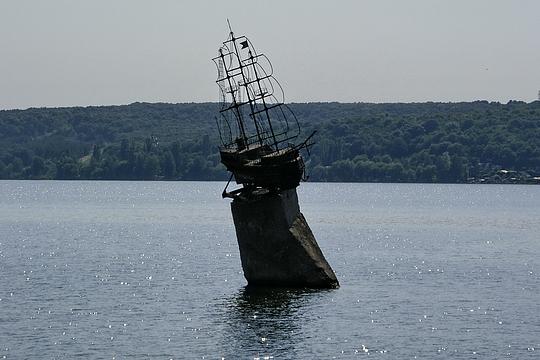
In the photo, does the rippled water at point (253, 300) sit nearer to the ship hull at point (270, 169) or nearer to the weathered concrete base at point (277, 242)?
the weathered concrete base at point (277, 242)

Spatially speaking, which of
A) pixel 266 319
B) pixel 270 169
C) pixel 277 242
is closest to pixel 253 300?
pixel 277 242

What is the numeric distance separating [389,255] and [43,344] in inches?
1407

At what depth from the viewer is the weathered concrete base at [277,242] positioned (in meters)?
43.8

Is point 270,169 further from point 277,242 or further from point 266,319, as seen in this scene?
point 266,319

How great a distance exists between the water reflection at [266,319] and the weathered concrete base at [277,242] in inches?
23.6

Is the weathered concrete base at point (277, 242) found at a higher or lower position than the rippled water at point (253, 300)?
higher

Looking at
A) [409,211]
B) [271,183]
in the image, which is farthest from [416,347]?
[409,211]

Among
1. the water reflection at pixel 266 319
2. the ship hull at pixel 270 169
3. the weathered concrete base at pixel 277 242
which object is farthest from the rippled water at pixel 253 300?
the ship hull at pixel 270 169

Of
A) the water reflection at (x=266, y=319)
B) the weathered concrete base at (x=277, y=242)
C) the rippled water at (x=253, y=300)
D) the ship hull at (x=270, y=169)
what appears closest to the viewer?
the water reflection at (x=266, y=319)

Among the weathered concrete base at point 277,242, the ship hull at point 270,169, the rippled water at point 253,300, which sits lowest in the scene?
the rippled water at point 253,300

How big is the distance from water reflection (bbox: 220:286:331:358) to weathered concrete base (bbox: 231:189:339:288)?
1.97 ft

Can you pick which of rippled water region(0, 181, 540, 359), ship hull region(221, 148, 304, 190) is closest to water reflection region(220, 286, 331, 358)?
rippled water region(0, 181, 540, 359)

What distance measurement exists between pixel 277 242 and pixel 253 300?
2309mm

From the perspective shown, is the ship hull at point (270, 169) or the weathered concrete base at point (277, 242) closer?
the weathered concrete base at point (277, 242)
